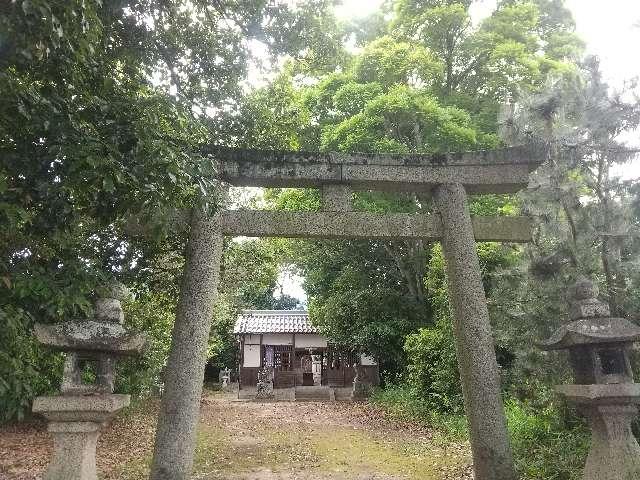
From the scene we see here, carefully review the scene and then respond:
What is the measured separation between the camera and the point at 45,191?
4109mm

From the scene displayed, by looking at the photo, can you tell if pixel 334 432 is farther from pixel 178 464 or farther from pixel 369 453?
pixel 178 464

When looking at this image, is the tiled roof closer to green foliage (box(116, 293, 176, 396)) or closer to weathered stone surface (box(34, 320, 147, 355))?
green foliage (box(116, 293, 176, 396))

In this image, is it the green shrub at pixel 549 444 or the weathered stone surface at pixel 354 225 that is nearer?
the green shrub at pixel 549 444

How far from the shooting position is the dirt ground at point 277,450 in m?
7.64

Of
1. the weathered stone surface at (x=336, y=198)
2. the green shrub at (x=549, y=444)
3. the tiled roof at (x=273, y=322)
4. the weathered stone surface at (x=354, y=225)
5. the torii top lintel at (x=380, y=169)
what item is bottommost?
the green shrub at (x=549, y=444)

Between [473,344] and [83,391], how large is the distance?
4648mm

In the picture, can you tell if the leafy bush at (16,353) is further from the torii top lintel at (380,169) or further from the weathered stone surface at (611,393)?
the weathered stone surface at (611,393)

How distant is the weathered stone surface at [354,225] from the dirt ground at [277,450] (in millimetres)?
3788

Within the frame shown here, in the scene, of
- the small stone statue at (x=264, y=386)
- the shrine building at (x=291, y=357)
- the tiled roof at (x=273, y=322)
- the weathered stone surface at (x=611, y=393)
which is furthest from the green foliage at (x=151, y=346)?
the tiled roof at (x=273, y=322)

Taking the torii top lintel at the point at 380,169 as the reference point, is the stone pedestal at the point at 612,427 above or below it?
below


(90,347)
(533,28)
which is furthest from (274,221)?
(533,28)

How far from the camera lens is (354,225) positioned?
658 cm

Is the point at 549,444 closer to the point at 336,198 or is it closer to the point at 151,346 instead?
the point at 336,198

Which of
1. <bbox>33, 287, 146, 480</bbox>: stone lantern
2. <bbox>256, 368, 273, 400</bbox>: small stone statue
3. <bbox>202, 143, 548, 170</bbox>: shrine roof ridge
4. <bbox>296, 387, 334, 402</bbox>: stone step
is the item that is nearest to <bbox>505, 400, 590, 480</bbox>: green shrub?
<bbox>202, 143, 548, 170</bbox>: shrine roof ridge
